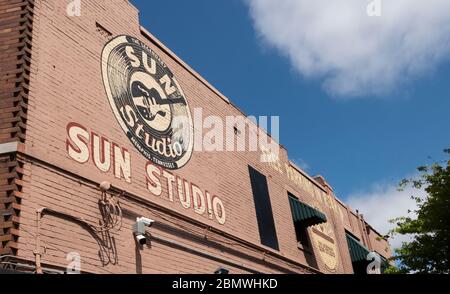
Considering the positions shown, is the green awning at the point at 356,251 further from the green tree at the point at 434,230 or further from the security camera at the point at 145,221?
the security camera at the point at 145,221

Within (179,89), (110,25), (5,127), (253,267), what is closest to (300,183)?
(253,267)

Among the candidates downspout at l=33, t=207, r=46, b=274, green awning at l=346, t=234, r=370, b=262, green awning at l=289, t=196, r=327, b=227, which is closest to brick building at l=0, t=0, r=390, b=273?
downspout at l=33, t=207, r=46, b=274

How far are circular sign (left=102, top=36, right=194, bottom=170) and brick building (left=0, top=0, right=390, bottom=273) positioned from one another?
0.10 ft

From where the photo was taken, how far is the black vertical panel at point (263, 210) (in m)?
15.3

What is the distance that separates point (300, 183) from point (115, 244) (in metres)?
11.6

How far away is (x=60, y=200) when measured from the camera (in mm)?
8891

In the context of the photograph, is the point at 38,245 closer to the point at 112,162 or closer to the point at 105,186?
the point at 105,186

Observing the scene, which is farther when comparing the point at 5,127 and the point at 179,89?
the point at 179,89

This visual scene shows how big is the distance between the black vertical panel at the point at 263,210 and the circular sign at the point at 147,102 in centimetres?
342

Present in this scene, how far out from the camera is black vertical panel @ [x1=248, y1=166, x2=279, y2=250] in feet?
50.3

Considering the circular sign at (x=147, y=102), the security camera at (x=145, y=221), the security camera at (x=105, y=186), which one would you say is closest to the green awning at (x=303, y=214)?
the circular sign at (x=147, y=102)

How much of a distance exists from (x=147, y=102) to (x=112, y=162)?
7.10 feet
